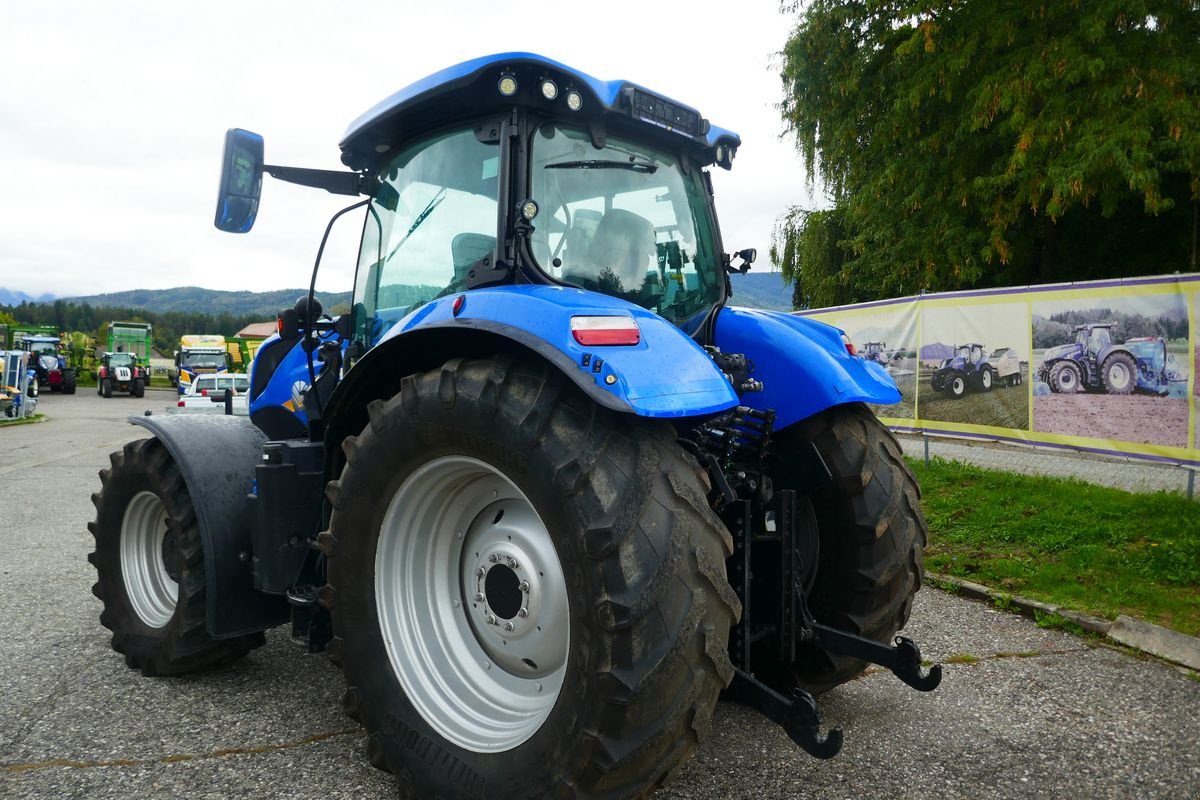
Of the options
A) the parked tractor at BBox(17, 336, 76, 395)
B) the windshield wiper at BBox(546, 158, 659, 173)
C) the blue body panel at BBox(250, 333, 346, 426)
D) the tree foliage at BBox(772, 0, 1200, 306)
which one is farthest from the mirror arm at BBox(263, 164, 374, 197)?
Result: the parked tractor at BBox(17, 336, 76, 395)

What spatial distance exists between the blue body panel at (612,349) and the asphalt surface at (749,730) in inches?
53.8

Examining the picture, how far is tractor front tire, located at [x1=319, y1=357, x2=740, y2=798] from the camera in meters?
2.05

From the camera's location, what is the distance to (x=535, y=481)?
7.27ft

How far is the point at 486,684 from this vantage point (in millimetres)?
2686


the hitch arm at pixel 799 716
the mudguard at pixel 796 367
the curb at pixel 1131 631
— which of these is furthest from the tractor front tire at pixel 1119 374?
the hitch arm at pixel 799 716

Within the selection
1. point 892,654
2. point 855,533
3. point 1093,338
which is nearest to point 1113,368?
point 1093,338

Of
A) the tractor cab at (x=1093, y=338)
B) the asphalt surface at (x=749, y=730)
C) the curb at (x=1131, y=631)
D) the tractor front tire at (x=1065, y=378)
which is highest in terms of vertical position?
the tractor cab at (x=1093, y=338)

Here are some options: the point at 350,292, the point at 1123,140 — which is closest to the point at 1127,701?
the point at 350,292

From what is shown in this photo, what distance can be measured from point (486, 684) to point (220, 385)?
74.2 feet

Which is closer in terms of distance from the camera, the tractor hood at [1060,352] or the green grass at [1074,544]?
the green grass at [1074,544]

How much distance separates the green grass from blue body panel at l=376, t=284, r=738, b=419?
351cm

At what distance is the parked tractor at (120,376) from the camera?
3603cm

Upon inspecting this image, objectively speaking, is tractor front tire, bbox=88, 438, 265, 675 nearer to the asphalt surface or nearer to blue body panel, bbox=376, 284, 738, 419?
the asphalt surface

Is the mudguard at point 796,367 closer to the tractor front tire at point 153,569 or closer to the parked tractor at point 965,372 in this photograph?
the tractor front tire at point 153,569
